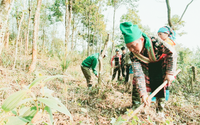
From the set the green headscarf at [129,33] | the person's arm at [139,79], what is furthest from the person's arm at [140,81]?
the green headscarf at [129,33]

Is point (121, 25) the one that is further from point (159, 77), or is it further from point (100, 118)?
point (100, 118)

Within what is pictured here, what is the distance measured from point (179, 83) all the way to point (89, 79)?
3836mm

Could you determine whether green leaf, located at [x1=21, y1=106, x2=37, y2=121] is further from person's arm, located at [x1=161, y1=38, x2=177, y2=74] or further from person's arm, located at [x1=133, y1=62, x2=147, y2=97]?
person's arm, located at [x1=161, y1=38, x2=177, y2=74]

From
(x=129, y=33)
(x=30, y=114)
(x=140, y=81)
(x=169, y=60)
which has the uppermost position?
(x=129, y=33)

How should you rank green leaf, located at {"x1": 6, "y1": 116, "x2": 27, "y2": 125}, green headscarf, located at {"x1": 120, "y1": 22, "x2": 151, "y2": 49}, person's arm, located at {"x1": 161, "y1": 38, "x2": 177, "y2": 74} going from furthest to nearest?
person's arm, located at {"x1": 161, "y1": 38, "x2": 177, "y2": 74} < green headscarf, located at {"x1": 120, "y1": 22, "x2": 151, "y2": 49} < green leaf, located at {"x1": 6, "y1": 116, "x2": 27, "y2": 125}

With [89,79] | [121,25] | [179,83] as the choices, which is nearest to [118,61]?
[89,79]

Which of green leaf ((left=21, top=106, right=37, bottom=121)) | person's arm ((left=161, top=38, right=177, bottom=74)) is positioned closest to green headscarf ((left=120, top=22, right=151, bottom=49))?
person's arm ((left=161, top=38, right=177, bottom=74))

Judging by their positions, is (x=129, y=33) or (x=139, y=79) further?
(x=139, y=79)

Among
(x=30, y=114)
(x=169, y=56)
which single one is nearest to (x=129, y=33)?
(x=169, y=56)

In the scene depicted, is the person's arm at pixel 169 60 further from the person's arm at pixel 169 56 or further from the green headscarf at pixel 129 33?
the green headscarf at pixel 129 33

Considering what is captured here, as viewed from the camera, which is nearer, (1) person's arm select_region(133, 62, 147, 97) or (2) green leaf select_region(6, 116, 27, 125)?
(2) green leaf select_region(6, 116, 27, 125)

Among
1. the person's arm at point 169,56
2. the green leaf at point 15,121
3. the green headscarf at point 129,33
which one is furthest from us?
the person's arm at point 169,56

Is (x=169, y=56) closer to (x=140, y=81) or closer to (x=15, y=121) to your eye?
(x=140, y=81)

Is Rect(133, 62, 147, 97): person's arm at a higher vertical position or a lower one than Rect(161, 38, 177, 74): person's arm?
lower
